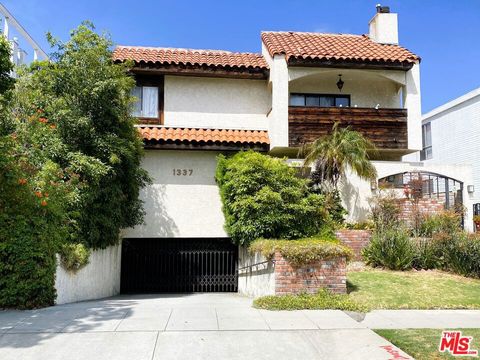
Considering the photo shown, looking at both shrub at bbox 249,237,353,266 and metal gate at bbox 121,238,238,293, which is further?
metal gate at bbox 121,238,238,293

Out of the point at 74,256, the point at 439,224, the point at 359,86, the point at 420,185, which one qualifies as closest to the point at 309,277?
the point at 74,256

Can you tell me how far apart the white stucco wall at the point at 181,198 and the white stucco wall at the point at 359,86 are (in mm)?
4639

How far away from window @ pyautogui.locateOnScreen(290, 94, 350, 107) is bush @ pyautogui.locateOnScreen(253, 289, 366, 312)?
9.00 metres

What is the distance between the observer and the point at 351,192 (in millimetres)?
15297

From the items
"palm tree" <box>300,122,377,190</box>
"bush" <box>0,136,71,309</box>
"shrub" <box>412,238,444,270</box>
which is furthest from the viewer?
"palm tree" <box>300,122,377,190</box>

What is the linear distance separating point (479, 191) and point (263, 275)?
16.5 meters

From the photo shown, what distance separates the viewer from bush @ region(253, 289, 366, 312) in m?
8.74

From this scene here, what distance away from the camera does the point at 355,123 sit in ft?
50.6

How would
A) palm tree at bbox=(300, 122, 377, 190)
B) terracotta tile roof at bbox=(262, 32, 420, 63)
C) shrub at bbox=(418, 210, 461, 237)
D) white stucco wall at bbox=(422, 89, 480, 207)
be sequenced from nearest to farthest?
shrub at bbox=(418, 210, 461, 237) < palm tree at bbox=(300, 122, 377, 190) < terracotta tile roof at bbox=(262, 32, 420, 63) < white stucco wall at bbox=(422, 89, 480, 207)

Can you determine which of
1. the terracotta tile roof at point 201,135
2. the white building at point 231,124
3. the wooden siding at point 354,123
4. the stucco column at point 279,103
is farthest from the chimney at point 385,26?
the terracotta tile roof at point 201,135

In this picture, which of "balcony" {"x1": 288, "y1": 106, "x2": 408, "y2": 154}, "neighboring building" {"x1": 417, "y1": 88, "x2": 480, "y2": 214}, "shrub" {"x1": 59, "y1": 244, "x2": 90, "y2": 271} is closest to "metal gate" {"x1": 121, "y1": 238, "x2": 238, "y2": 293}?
"balcony" {"x1": 288, "y1": 106, "x2": 408, "y2": 154}

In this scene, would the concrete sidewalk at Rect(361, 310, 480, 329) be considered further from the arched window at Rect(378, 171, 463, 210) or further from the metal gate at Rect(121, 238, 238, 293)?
the metal gate at Rect(121, 238, 238, 293)

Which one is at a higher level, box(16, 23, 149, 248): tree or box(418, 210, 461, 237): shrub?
box(16, 23, 149, 248): tree

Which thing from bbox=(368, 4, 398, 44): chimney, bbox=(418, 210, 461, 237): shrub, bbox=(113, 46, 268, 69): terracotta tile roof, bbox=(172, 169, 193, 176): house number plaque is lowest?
bbox=(418, 210, 461, 237): shrub
